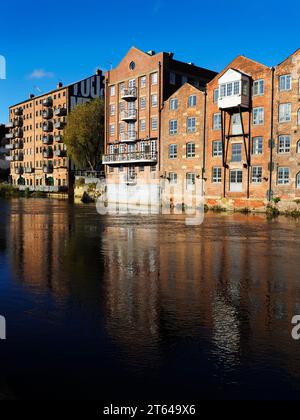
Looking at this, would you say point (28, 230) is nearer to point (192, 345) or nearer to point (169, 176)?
point (192, 345)

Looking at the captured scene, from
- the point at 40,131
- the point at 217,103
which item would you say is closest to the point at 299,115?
the point at 217,103

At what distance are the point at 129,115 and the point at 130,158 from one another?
586 cm

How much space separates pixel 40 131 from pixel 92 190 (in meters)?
36.7

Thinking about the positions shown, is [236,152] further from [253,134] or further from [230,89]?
[230,89]

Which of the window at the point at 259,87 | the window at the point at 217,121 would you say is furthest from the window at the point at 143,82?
the window at the point at 259,87

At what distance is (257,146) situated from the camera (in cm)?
4131

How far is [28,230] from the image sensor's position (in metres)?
22.2

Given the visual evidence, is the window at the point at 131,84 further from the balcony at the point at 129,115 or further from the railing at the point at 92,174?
the railing at the point at 92,174

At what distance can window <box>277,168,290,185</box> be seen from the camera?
38947mm

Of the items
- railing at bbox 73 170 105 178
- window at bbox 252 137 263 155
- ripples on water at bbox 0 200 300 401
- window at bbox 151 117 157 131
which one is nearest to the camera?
ripples on water at bbox 0 200 300 401

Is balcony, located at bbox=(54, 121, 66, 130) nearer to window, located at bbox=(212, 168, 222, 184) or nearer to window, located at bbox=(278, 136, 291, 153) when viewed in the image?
window, located at bbox=(212, 168, 222, 184)

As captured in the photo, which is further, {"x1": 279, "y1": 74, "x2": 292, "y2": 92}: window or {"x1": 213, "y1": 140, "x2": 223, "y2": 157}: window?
{"x1": 213, "y1": 140, "x2": 223, "y2": 157}: window

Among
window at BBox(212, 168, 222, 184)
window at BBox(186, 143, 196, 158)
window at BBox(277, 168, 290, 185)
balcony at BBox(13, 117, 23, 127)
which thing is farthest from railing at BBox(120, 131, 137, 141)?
balcony at BBox(13, 117, 23, 127)

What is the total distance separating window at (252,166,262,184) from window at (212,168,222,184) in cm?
398
